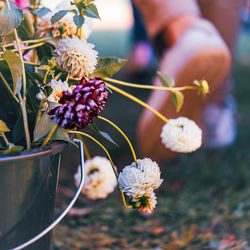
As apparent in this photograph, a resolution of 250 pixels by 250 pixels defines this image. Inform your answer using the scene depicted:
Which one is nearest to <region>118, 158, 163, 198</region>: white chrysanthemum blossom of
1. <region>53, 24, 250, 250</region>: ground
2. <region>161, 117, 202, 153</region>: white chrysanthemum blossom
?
<region>161, 117, 202, 153</region>: white chrysanthemum blossom

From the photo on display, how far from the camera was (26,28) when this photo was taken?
26.4 inches

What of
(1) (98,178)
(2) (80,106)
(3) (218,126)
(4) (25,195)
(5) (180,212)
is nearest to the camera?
(2) (80,106)

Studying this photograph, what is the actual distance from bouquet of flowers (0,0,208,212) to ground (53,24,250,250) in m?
0.48

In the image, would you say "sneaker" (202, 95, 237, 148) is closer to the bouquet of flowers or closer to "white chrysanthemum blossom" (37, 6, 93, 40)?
the bouquet of flowers

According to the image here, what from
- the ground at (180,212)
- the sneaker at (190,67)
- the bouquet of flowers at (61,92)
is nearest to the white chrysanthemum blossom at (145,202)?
the bouquet of flowers at (61,92)

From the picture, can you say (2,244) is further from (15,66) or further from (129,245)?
(129,245)

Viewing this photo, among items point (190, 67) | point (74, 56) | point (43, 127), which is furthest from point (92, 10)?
point (190, 67)

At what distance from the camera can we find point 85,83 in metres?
0.50

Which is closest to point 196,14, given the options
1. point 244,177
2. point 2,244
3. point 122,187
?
point 244,177

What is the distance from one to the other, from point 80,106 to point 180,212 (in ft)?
2.90

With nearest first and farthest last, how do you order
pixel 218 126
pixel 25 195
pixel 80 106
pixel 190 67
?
pixel 80 106, pixel 25 195, pixel 190 67, pixel 218 126

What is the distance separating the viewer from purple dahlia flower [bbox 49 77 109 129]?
1.54 ft

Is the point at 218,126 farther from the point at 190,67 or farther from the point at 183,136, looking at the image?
the point at 183,136

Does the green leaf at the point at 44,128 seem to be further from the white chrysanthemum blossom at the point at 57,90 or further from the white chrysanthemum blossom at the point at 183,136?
the white chrysanthemum blossom at the point at 183,136
